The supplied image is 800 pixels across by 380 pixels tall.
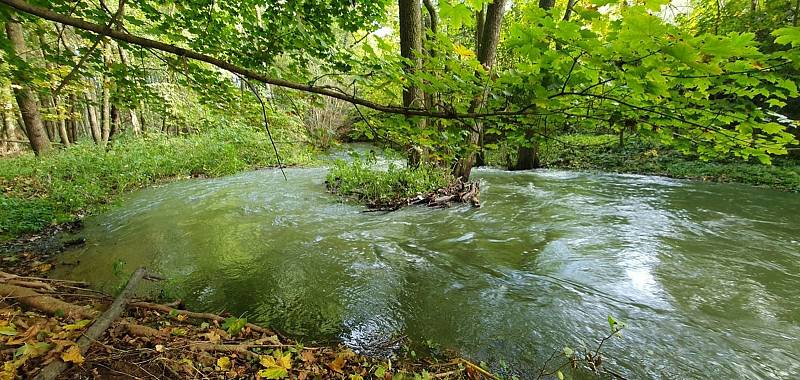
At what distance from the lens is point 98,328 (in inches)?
91.3

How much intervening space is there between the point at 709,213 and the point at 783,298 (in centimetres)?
373

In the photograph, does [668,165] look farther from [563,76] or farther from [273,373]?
[273,373]

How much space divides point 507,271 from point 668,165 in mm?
10443

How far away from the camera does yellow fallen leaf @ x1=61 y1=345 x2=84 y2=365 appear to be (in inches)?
75.4

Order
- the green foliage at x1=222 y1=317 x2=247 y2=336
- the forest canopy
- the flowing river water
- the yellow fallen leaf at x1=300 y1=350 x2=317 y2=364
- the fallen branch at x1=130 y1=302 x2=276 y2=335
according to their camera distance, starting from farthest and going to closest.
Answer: the flowing river water
the fallen branch at x1=130 y1=302 x2=276 y2=335
the green foliage at x1=222 y1=317 x2=247 y2=336
the yellow fallen leaf at x1=300 y1=350 x2=317 y2=364
the forest canopy

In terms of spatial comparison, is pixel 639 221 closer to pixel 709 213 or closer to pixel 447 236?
pixel 709 213

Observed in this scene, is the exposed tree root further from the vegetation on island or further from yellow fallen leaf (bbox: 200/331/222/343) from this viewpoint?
yellow fallen leaf (bbox: 200/331/222/343)

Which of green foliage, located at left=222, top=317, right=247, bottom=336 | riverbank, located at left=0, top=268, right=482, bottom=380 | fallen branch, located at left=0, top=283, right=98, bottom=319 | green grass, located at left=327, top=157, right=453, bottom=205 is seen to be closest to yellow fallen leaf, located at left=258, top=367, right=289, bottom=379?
riverbank, located at left=0, top=268, right=482, bottom=380

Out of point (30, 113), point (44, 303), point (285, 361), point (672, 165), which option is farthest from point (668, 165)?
point (30, 113)

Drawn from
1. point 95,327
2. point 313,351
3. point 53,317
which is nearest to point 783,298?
point 313,351

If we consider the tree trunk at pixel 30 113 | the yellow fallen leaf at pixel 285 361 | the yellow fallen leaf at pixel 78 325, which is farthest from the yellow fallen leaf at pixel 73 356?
the tree trunk at pixel 30 113

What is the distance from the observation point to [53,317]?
8.07 feet

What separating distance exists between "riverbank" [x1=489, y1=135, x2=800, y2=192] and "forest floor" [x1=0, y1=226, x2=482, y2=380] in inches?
245

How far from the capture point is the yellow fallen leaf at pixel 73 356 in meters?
1.92
